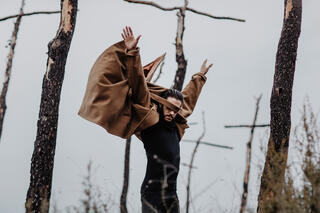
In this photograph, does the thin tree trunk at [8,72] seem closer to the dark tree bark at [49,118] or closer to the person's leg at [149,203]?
the dark tree bark at [49,118]

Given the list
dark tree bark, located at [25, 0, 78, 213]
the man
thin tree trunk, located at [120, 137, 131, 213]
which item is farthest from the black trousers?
thin tree trunk, located at [120, 137, 131, 213]

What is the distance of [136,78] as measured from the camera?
16.6 feet

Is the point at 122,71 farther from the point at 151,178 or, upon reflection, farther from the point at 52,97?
the point at 52,97

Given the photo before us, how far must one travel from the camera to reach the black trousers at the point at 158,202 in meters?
5.02

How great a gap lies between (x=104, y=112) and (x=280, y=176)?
6.16 ft

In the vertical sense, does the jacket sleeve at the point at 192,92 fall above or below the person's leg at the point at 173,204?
above

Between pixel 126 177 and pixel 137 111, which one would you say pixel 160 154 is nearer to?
pixel 137 111

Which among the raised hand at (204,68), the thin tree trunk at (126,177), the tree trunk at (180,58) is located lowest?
the thin tree trunk at (126,177)

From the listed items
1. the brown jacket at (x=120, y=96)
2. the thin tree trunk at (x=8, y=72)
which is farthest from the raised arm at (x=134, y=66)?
the thin tree trunk at (x=8, y=72)

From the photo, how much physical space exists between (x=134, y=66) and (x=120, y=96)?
0.37m

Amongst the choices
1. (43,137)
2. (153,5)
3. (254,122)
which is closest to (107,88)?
(43,137)

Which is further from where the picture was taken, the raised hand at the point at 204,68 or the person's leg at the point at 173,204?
the raised hand at the point at 204,68

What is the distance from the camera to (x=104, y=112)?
5152 millimetres

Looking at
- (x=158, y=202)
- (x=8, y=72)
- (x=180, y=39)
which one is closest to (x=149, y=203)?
(x=158, y=202)
